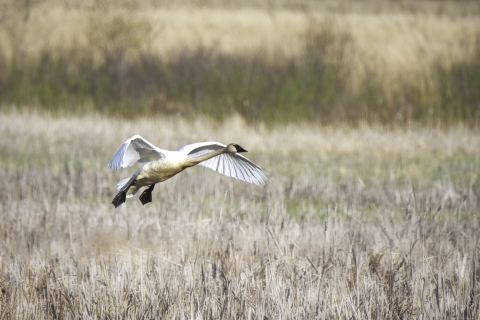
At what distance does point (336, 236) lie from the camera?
5.30 m

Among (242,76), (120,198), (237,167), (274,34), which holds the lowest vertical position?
(120,198)

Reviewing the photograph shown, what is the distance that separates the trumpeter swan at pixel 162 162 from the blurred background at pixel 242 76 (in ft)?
32.5

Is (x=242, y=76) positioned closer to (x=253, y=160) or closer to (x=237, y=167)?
(x=253, y=160)

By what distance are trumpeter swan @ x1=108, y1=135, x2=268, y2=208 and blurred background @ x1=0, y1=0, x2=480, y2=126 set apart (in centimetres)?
992

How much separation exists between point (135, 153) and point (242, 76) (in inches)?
475

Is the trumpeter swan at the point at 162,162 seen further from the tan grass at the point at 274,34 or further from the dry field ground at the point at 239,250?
the tan grass at the point at 274,34

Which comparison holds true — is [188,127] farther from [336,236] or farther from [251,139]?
[336,236]

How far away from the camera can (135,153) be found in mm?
4469

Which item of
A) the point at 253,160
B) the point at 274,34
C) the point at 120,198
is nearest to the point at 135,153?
the point at 120,198

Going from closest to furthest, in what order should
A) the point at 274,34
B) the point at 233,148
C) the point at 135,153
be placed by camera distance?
the point at 233,148 < the point at 135,153 < the point at 274,34

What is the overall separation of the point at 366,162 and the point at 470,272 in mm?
6303

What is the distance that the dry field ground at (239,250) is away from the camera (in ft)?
12.4

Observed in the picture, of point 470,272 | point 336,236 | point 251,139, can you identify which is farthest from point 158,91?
point 470,272

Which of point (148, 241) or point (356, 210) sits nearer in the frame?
→ point (148, 241)
